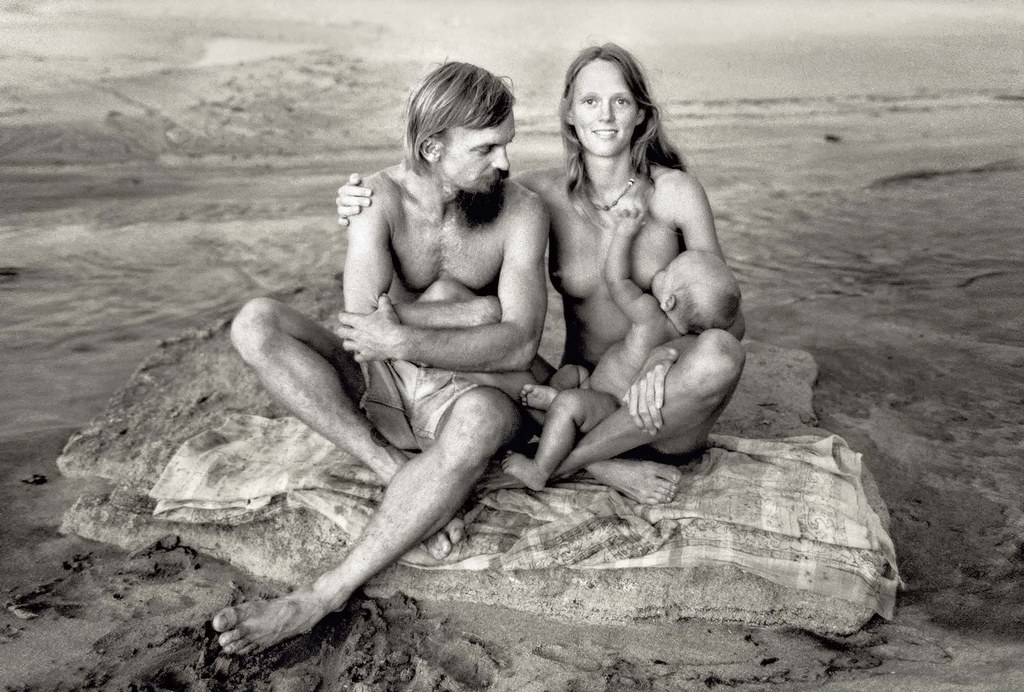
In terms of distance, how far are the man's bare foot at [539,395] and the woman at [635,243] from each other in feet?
0.64

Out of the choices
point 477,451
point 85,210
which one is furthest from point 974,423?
point 85,210

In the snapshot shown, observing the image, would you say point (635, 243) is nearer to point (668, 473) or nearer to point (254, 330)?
point (668, 473)

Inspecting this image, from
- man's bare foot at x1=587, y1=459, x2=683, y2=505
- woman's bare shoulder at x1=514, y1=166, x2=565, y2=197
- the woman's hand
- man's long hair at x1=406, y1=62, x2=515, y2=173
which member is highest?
man's long hair at x1=406, y1=62, x2=515, y2=173

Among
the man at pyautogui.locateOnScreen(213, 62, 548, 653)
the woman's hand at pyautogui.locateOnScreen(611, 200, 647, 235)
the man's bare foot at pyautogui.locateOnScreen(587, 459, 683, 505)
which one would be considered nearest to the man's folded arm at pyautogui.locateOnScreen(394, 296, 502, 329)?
the man at pyautogui.locateOnScreen(213, 62, 548, 653)

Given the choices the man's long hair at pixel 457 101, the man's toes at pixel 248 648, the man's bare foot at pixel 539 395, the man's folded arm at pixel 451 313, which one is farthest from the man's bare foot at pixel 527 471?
the man's long hair at pixel 457 101

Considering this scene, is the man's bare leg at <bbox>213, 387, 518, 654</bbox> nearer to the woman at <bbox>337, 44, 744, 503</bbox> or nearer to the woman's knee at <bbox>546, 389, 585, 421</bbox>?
the woman's knee at <bbox>546, 389, 585, 421</bbox>

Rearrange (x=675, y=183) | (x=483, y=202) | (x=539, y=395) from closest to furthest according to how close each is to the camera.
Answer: (x=483, y=202) < (x=539, y=395) < (x=675, y=183)

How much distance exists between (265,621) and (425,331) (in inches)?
37.8

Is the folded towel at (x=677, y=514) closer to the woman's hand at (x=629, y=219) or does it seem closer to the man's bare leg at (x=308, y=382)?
the man's bare leg at (x=308, y=382)

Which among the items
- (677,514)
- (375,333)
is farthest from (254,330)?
(677,514)

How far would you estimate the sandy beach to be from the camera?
2705mm

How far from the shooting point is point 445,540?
2.94 m

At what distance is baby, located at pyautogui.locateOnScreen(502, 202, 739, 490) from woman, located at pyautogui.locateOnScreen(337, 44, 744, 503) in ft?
0.23

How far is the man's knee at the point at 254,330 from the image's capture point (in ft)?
9.78
